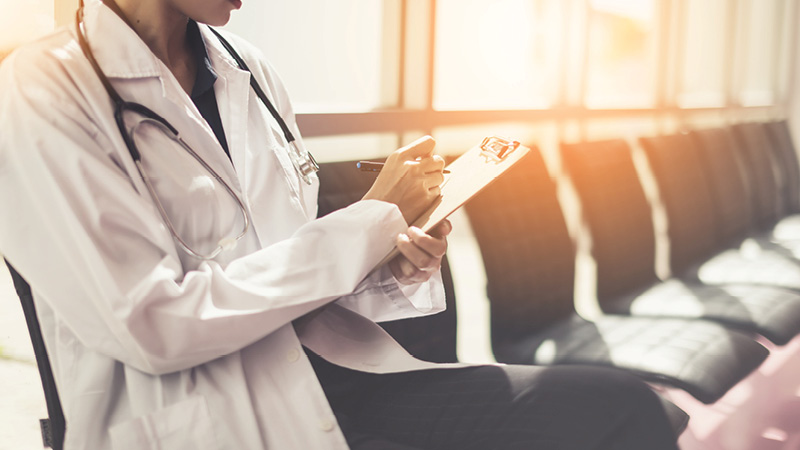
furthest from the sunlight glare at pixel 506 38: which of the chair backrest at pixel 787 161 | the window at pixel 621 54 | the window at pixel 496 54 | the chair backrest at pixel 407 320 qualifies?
the chair backrest at pixel 787 161

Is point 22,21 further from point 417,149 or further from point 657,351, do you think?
point 657,351

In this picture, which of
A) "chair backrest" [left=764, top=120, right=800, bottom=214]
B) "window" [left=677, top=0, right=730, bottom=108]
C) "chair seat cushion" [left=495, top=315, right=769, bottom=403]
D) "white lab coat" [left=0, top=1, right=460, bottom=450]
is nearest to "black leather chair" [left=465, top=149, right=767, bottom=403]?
"chair seat cushion" [left=495, top=315, right=769, bottom=403]

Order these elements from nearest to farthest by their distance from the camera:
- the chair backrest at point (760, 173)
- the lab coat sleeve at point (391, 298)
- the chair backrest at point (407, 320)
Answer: the lab coat sleeve at point (391, 298) → the chair backrest at point (407, 320) → the chair backrest at point (760, 173)

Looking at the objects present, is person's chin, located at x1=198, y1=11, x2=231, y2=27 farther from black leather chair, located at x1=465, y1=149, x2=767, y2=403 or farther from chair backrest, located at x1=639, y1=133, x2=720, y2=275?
chair backrest, located at x1=639, y1=133, x2=720, y2=275

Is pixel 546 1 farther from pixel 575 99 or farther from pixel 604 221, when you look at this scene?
pixel 604 221

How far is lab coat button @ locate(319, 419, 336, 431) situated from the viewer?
3.44 ft

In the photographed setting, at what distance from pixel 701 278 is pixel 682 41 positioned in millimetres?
2131

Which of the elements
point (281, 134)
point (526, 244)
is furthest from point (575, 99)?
point (281, 134)

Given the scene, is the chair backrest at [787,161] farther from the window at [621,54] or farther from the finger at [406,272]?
the finger at [406,272]

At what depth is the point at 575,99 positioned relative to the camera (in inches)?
139

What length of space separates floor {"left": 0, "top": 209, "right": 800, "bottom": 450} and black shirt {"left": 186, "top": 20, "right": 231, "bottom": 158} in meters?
0.61

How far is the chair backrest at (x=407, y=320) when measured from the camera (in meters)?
1.52

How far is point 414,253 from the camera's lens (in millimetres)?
1101

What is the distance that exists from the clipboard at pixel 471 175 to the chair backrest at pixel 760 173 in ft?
9.44
